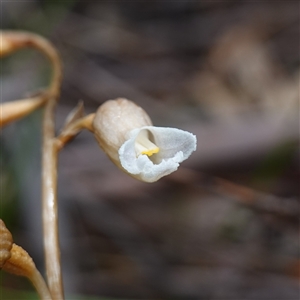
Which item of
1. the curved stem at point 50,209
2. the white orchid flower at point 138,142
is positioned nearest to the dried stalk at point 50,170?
the curved stem at point 50,209

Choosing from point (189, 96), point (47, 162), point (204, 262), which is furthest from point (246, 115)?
point (47, 162)

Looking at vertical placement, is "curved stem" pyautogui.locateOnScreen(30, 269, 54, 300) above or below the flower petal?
below

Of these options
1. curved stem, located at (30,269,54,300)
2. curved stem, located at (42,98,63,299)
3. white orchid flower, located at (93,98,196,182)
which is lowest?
curved stem, located at (30,269,54,300)

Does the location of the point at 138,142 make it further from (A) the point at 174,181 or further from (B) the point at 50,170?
(A) the point at 174,181

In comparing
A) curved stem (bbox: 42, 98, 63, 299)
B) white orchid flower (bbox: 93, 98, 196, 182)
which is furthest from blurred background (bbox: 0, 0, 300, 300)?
white orchid flower (bbox: 93, 98, 196, 182)

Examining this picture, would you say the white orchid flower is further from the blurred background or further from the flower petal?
the blurred background

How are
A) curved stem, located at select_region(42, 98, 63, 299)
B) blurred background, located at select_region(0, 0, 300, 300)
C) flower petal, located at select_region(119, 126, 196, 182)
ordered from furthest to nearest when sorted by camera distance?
blurred background, located at select_region(0, 0, 300, 300) < curved stem, located at select_region(42, 98, 63, 299) < flower petal, located at select_region(119, 126, 196, 182)
